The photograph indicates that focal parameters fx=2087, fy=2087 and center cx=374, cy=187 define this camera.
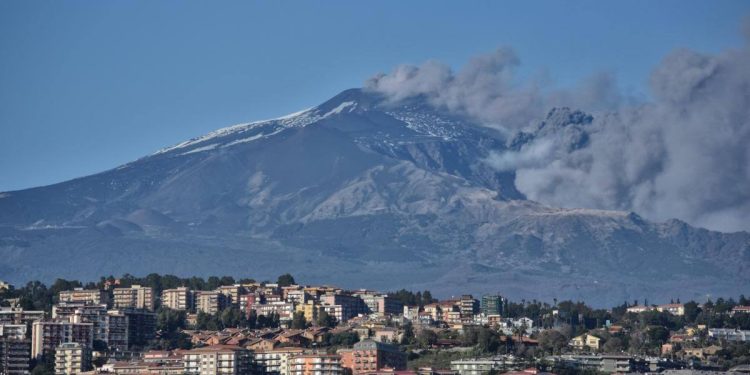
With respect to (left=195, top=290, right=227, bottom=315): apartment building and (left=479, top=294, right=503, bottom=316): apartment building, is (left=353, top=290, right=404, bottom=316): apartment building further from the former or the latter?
(left=195, top=290, right=227, bottom=315): apartment building

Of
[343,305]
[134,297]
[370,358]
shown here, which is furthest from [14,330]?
[343,305]

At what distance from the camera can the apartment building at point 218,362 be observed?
7488cm

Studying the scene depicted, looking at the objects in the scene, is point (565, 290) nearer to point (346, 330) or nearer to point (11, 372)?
point (346, 330)

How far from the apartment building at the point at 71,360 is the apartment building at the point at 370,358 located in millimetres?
9623

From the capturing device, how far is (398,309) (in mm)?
111688

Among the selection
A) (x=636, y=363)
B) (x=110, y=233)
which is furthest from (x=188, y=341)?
(x=110, y=233)

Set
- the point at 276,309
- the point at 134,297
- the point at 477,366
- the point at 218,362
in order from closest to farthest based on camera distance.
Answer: the point at 218,362
the point at 477,366
the point at 276,309
the point at 134,297

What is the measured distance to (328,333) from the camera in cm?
8800

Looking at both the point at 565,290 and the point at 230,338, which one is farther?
the point at 565,290

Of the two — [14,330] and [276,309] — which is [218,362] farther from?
[276,309]

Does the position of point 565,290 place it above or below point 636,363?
above

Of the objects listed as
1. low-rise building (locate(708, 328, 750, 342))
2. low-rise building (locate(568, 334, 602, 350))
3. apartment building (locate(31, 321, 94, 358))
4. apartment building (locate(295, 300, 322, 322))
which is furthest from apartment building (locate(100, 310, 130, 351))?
low-rise building (locate(708, 328, 750, 342))

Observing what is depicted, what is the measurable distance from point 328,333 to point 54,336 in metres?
12.3

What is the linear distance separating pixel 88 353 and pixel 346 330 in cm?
1409
